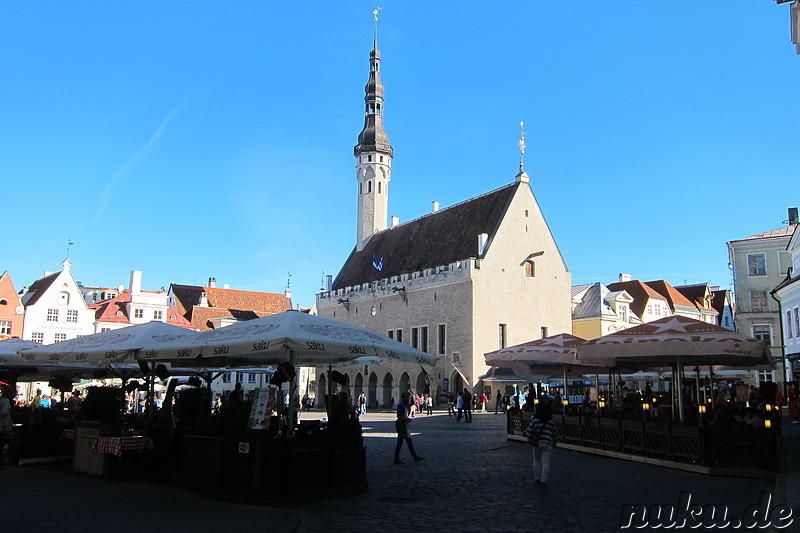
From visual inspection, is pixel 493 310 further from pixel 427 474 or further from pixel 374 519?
pixel 374 519

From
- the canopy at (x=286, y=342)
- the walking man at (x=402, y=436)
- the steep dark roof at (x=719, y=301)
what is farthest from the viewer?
the steep dark roof at (x=719, y=301)

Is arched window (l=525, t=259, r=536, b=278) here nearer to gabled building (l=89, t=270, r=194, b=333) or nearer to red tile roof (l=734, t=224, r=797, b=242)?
red tile roof (l=734, t=224, r=797, b=242)

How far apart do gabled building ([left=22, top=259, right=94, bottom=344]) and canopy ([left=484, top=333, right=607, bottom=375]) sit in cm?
4516

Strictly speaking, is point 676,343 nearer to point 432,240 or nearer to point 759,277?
point 759,277

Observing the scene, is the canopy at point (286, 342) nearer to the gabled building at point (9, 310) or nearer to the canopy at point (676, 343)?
the canopy at point (676, 343)

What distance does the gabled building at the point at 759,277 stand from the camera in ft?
137

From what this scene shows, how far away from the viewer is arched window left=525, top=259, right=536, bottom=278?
51656 mm

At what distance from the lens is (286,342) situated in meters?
9.70

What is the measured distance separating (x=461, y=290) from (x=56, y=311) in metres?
33.2

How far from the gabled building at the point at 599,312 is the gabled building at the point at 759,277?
1390 centimetres

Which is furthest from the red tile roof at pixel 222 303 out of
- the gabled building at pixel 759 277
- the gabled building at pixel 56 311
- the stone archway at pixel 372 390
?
the gabled building at pixel 759 277

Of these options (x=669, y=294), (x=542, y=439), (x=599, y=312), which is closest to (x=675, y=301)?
(x=669, y=294)

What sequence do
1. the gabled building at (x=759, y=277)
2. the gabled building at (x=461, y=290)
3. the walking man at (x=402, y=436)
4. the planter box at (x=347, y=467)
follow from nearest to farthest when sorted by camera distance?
the planter box at (x=347, y=467) < the walking man at (x=402, y=436) < the gabled building at (x=759, y=277) < the gabled building at (x=461, y=290)

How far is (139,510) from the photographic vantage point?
9031 millimetres
